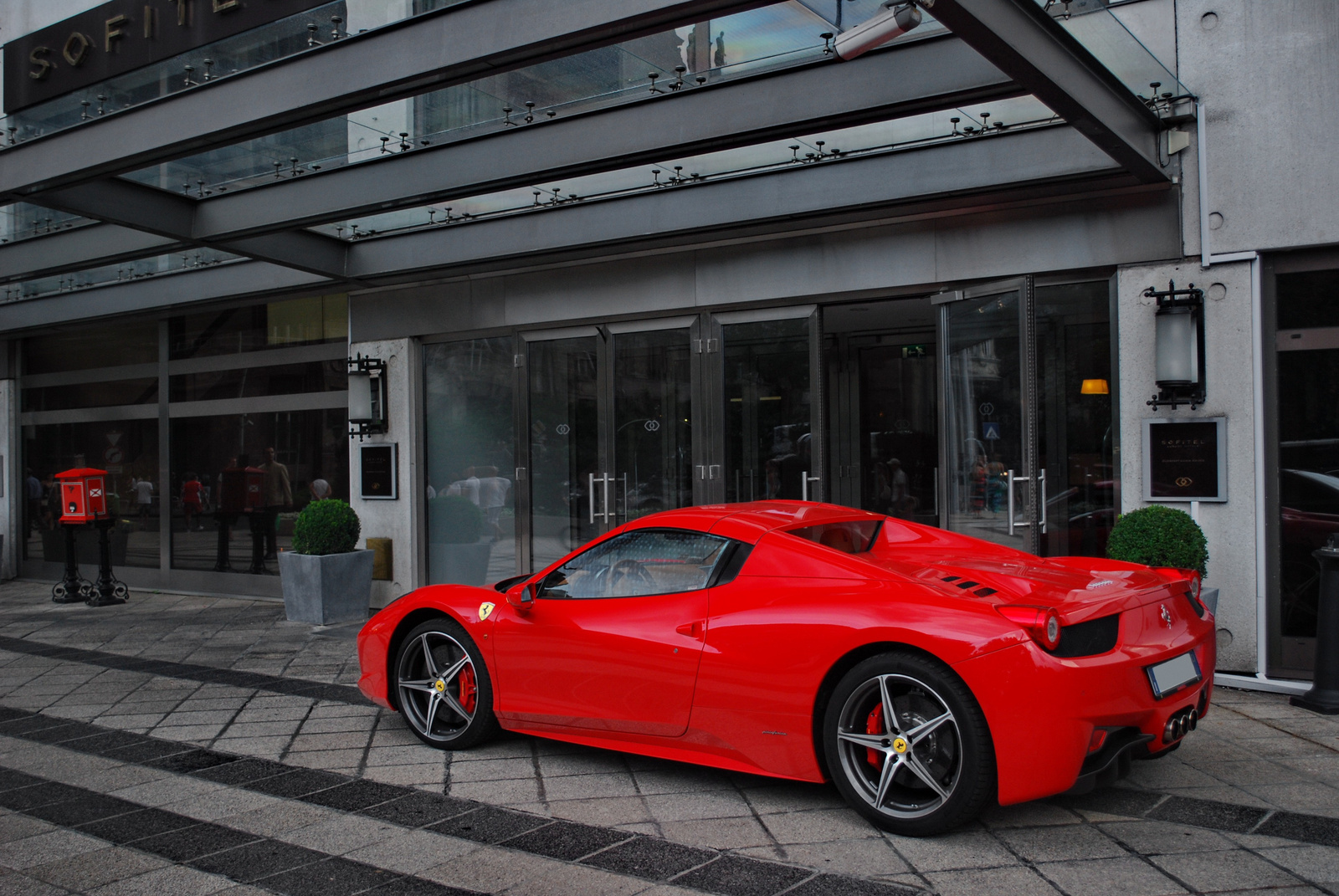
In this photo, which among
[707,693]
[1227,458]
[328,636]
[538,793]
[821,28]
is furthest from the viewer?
[328,636]

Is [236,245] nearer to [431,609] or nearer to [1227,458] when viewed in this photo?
[431,609]

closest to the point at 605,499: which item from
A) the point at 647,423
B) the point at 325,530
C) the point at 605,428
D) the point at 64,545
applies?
the point at 605,428

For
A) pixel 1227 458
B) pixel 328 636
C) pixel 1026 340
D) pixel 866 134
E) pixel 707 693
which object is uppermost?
pixel 866 134

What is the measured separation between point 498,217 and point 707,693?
6089 mm

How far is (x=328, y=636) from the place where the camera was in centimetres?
869

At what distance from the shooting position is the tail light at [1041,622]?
3412 millimetres

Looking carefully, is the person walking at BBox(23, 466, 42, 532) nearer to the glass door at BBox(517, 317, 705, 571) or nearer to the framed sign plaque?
the glass door at BBox(517, 317, 705, 571)

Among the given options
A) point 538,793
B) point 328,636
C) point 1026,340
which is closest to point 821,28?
point 1026,340

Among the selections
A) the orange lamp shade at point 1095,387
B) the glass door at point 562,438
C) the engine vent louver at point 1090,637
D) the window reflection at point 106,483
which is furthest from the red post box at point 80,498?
the engine vent louver at point 1090,637

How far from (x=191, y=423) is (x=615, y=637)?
9995 mm

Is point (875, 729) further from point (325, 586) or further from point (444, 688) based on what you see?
point (325, 586)

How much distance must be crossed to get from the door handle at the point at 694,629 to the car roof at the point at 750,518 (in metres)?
0.41

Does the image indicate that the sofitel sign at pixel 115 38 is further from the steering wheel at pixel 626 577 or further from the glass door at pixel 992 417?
A: the glass door at pixel 992 417

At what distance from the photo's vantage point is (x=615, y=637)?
4.35m
